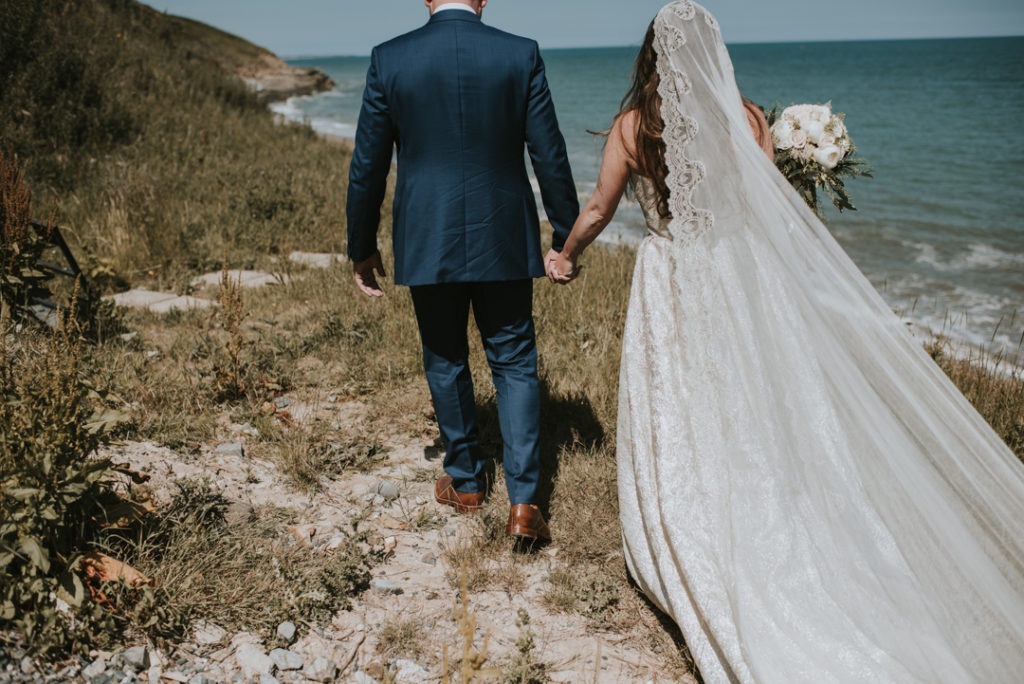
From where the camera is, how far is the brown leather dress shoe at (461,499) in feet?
10.9

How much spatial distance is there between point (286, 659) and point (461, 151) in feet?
6.70

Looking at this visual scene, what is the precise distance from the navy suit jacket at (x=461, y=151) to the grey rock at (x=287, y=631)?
1.44m

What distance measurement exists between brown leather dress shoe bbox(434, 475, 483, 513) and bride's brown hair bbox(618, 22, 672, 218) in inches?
A: 65.9

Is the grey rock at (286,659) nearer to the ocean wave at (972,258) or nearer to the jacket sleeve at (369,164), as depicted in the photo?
the jacket sleeve at (369,164)

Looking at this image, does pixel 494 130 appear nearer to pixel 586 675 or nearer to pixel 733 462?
pixel 733 462

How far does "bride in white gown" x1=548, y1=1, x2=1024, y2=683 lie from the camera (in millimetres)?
2271

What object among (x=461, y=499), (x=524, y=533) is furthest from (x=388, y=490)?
(x=524, y=533)

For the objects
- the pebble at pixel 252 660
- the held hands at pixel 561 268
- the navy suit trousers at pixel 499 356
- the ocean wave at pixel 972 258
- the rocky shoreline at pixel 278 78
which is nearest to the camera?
the pebble at pixel 252 660

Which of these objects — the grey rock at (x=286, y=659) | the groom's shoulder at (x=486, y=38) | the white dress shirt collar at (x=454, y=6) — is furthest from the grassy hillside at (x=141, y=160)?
the grey rock at (x=286, y=659)

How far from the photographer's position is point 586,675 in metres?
2.43

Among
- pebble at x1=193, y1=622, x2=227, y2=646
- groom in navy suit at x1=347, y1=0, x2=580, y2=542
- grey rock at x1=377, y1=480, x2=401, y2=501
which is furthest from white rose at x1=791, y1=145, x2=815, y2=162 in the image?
pebble at x1=193, y1=622, x2=227, y2=646

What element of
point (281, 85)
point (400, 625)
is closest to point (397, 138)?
point (400, 625)

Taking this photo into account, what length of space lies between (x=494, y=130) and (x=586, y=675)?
2.15 metres

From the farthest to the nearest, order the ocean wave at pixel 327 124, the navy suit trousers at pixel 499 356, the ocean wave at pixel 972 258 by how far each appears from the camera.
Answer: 1. the ocean wave at pixel 327 124
2. the ocean wave at pixel 972 258
3. the navy suit trousers at pixel 499 356
